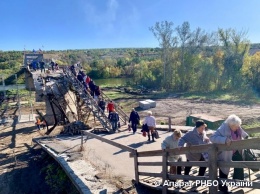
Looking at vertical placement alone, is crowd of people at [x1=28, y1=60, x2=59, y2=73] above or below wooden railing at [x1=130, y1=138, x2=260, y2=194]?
above

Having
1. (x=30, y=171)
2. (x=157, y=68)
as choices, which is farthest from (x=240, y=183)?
(x=157, y=68)

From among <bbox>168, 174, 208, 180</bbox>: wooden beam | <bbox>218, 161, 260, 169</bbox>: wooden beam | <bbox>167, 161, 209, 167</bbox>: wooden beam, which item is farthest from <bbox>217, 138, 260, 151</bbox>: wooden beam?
<bbox>168, 174, 208, 180</bbox>: wooden beam

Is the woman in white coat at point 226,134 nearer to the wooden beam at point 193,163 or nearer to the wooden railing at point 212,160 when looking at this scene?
the wooden railing at point 212,160

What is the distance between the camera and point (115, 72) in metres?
83.1

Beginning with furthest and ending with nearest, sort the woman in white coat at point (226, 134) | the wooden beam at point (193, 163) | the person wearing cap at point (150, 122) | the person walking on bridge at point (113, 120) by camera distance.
Answer: 1. the person walking on bridge at point (113, 120)
2. the person wearing cap at point (150, 122)
3. the wooden beam at point (193, 163)
4. the woman in white coat at point (226, 134)

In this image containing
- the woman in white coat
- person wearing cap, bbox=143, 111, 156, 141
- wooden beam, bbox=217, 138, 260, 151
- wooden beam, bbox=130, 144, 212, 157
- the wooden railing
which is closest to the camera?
wooden beam, bbox=217, 138, 260, 151

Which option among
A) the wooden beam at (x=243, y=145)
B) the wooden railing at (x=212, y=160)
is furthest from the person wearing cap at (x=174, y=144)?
the wooden beam at (x=243, y=145)

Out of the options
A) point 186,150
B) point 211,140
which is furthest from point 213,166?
point 186,150

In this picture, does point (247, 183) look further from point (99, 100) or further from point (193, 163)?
point (99, 100)

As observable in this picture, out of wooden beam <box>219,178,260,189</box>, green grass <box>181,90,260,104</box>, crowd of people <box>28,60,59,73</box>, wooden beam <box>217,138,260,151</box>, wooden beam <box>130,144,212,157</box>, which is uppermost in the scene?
crowd of people <box>28,60,59,73</box>

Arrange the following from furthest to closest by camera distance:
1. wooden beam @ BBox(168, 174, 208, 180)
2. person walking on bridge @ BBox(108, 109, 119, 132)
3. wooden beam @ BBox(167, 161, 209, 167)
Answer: person walking on bridge @ BBox(108, 109, 119, 132) → wooden beam @ BBox(168, 174, 208, 180) → wooden beam @ BBox(167, 161, 209, 167)

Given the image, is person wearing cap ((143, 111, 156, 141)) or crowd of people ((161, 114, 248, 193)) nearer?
crowd of people ((161, 114, 248, 193))

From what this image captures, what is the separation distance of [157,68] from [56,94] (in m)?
36.2

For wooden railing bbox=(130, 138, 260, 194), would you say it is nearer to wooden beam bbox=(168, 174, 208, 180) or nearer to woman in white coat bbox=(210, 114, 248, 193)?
wooden beam bbox=(168, 174, 208, 180)
